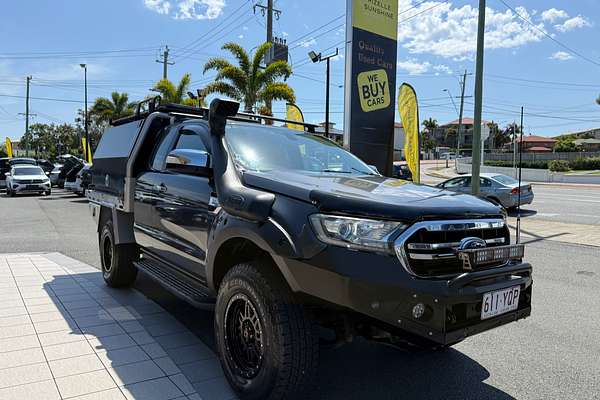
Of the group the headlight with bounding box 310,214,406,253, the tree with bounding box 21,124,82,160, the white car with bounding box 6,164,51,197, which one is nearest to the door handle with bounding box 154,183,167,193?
the headlight with bounding box 310,214,406,253

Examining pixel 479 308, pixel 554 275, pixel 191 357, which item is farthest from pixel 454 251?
pixel 554 275

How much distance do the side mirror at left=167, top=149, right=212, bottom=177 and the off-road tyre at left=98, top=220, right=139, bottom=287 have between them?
A: 216cm

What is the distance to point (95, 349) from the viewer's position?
3824mm

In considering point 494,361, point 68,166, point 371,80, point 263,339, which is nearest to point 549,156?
point 68,166

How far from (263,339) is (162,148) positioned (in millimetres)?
2602

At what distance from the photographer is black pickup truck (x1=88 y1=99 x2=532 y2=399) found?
8.09ft

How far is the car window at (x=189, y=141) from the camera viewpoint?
4.01 meters

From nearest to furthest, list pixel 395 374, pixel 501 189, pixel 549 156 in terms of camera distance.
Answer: pixel 395 374, pixel 501 189, pixel 549 156

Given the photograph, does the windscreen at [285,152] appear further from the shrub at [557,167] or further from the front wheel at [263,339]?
the shrub at [557,167]

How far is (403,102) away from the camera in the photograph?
12.8m

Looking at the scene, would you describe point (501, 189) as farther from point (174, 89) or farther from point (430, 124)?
point (430, 124)

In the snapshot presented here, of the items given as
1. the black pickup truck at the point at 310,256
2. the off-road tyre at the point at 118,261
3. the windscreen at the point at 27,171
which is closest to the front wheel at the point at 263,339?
the black pickup truck at the point at 310,256

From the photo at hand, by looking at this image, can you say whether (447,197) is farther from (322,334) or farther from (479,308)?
(322,334)

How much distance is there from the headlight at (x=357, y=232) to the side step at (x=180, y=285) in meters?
1.38
